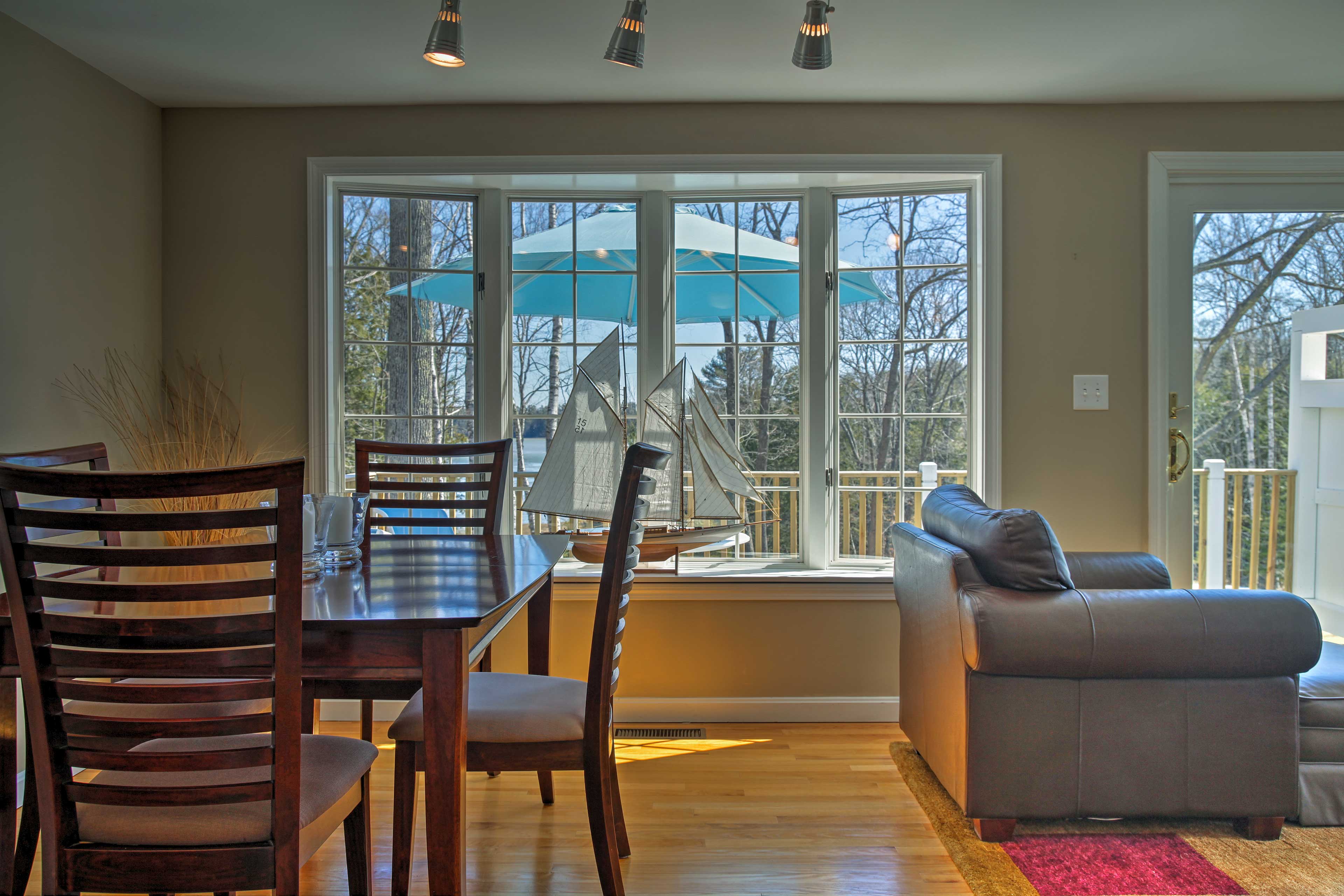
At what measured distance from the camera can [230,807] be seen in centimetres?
125

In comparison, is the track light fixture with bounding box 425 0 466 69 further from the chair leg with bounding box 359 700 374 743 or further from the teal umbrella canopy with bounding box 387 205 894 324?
the chair leg with bounding box 359 700 374 743

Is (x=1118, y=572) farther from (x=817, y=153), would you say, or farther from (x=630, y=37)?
(x=630, y=37)

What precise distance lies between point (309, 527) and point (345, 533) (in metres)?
0.15

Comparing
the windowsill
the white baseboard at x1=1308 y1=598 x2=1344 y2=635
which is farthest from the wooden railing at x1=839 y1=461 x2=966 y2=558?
the white baseboard at x1=1308 y1=598 x2=1344 y2=635

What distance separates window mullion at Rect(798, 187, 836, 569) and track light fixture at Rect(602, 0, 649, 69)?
Result: 4.43 feet

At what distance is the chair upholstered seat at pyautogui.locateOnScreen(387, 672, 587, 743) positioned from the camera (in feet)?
5.40

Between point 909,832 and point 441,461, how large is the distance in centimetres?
206

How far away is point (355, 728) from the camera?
3.05m

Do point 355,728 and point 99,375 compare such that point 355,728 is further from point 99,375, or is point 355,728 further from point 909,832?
point 909,832

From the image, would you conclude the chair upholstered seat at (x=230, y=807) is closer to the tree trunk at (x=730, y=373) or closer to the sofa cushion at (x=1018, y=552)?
the sofa cushion at (x=1018, y=552)

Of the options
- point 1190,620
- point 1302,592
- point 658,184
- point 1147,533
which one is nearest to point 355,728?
point 658,184

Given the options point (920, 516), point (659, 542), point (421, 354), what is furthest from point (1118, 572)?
point (421, 354)

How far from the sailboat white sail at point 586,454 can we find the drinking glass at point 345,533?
997mm

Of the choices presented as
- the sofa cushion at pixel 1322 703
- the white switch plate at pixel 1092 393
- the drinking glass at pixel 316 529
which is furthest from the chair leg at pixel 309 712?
the white switch plate at pixel 1092 393
